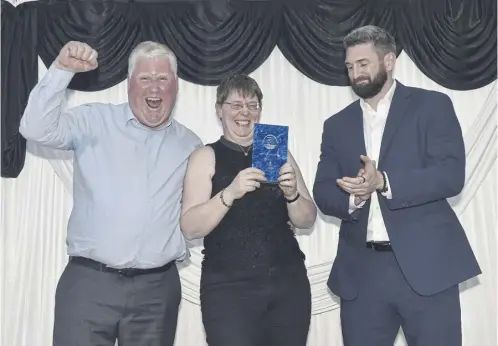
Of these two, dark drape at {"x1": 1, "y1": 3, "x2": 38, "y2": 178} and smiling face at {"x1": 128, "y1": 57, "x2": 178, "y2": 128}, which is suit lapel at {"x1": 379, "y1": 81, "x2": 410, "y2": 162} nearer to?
smiling face at {"x1": 128, "y1": 57, "x2": 178, "y2": 128}

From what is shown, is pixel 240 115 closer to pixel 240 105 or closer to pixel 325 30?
pixel 240 105

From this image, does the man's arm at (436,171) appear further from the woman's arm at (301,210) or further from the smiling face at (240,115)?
the smiling face at (240,115)

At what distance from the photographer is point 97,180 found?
216 centimetres

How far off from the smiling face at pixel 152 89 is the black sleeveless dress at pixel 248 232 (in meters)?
0.31

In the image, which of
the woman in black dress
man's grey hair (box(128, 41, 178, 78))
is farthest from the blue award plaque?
man's grey hair (box(128, 41, 178, 78))

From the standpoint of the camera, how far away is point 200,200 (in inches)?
80.1

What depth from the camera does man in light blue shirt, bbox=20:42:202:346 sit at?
2.08 meters

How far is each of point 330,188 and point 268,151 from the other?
0.96ft

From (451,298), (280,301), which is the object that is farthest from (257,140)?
(451,298)

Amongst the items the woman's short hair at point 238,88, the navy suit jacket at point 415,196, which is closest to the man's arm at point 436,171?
the navy suit jacket at point 415,196

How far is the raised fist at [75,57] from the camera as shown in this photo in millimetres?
2002

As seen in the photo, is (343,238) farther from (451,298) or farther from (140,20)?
(140,20)

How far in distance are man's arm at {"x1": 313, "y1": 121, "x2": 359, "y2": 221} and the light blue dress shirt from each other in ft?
1.76

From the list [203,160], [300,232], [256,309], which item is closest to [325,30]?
[300,232]
